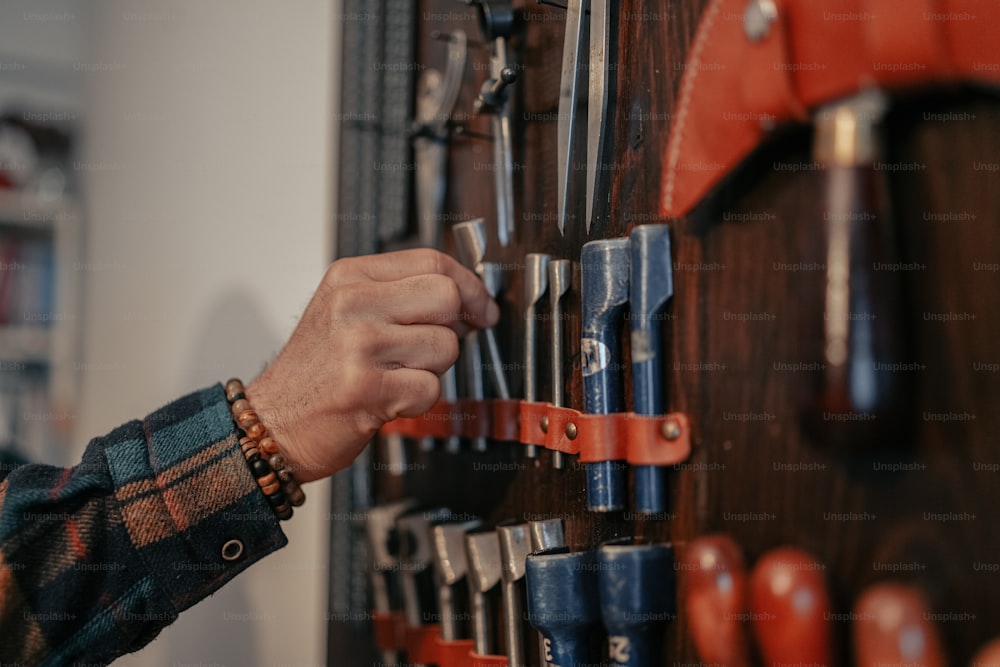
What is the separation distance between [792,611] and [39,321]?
228 cm

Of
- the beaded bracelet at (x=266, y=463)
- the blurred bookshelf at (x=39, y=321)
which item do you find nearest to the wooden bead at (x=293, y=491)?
the beaded bracelet at (x=266, y=463)

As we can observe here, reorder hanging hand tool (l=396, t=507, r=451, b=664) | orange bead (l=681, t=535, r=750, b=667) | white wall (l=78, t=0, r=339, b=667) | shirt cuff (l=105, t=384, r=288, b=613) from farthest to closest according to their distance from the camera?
1. white wall (l=78, t=0, r=339, b=667)
2. hanging hand tool (l=396, t=507, r=451, b=664)
3. shirt cuff (l=105, t=384, r=288, b=613)
4. orange bead (l=681, t=535, r=750, b=667)

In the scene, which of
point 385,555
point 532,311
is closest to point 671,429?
point 532,311

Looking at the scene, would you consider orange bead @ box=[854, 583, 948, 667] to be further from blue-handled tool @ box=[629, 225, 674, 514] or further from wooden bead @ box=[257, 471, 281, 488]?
wooden bead @ box=[257, 471, 281, 488]

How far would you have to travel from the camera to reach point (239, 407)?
2.50ft

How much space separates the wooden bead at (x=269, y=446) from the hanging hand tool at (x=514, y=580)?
217mm

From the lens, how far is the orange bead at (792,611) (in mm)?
467

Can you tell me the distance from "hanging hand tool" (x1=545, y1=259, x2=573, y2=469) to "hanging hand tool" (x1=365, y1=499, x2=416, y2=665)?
37 centimetres

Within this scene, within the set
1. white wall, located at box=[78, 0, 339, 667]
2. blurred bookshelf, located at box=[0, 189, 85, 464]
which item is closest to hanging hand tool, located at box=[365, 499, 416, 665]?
white wall, located at box=[78, 0, 339, 667]

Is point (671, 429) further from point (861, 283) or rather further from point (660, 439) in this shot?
point (861, 283)

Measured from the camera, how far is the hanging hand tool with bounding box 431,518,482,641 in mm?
836

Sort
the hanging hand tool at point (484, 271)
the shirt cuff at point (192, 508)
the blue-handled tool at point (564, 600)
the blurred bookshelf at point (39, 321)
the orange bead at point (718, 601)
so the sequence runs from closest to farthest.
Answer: the orange bead at point (718, 601), the blue-handled tool at point (564, 600), the shirt cuff at point (192, 508), the hanging hand tool at point (484, 271), the blurred bookshelf at point (39, 321)

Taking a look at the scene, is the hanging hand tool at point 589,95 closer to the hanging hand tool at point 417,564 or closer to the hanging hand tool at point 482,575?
the hanging hand tool at point 482,575

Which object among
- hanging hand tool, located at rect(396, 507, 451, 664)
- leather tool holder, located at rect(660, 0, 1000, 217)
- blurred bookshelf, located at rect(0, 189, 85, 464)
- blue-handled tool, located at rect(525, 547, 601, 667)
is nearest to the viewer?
leather tool holder, located at rect(660, 0, 1000, 217)
